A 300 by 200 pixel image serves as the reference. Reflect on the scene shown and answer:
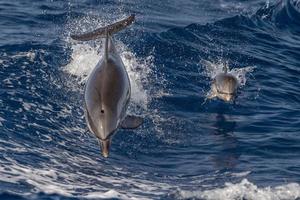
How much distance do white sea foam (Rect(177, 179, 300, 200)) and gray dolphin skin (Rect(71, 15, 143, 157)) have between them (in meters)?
2.35

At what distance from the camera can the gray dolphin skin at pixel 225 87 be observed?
20047 mm

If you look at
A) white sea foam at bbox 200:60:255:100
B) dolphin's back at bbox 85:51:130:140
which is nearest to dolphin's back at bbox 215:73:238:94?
white sea foam at bbox 200:60:255:100

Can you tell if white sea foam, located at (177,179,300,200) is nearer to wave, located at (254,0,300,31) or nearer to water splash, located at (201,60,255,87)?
water splash, located at (201,60,255,87)

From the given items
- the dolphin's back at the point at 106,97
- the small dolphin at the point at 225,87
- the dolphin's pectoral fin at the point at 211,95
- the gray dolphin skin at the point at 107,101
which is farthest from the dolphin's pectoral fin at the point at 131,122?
the dolphin's pectoral fin at the point at 211,95

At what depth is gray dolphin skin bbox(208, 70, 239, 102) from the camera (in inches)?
789

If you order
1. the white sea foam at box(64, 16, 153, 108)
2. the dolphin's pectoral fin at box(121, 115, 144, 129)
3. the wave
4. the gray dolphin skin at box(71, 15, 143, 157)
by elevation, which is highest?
the gray dolphin skin at box(71, 15, 143, 157)

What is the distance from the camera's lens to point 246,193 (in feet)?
49.1

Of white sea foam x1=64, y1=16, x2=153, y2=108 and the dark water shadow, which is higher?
white sea foam x1=64, y1=16, x2=153, y2=108

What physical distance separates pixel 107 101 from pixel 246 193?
4531 mm

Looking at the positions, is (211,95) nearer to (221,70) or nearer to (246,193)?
(221,70)

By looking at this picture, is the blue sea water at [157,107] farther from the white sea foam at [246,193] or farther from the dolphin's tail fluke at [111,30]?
the dolphin's tail fluke at [111,30]

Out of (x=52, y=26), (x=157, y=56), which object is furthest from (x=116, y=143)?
(x=52, y=26)

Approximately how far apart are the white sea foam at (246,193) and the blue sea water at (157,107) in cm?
2

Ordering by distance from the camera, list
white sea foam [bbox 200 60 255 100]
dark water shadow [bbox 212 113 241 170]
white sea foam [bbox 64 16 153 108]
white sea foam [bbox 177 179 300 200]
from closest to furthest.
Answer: white sea foam [bbox 177 179 300 200] < dark water shadow [bbox 212 113 241 170] < white sea foam [bbox 64 16 153 108] < white sea foam [bbox 200 60 255 100]
